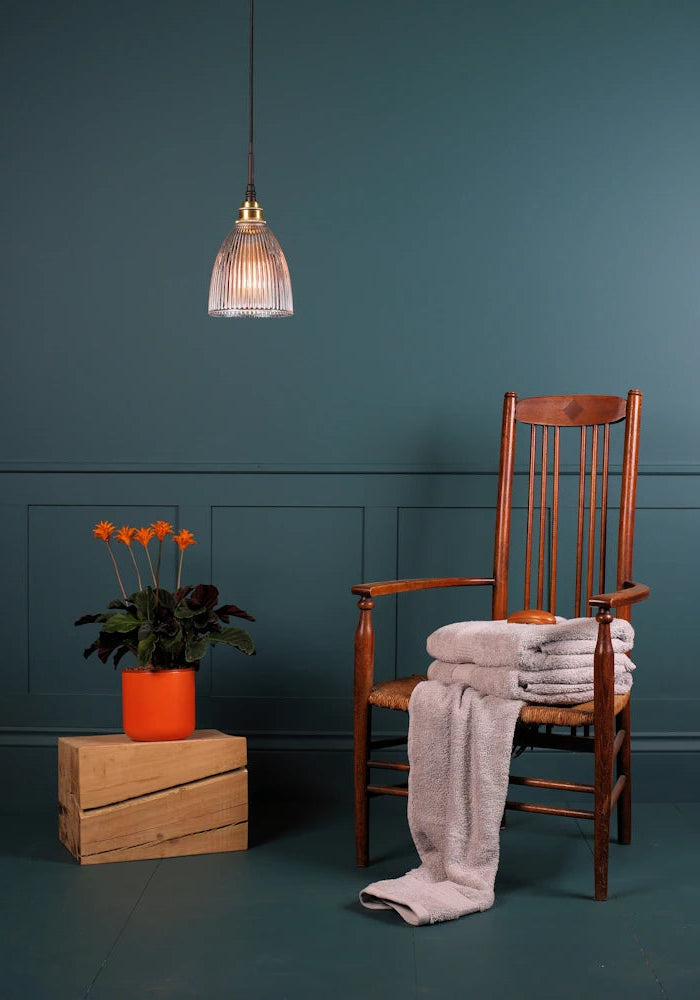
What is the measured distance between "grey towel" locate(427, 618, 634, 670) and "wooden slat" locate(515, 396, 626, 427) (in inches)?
22.0

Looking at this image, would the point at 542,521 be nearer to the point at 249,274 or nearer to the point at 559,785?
the point at 559,785

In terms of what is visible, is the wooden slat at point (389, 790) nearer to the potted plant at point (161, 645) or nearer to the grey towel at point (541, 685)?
the grey towel at point (541, 685)

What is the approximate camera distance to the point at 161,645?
8.12ft

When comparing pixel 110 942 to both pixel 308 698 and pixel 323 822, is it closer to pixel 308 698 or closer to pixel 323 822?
pixel 323 822

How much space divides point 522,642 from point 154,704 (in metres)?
0.89

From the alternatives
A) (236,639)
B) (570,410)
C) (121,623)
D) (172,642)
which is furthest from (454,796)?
(570,410)

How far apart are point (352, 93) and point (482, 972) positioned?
2.24m

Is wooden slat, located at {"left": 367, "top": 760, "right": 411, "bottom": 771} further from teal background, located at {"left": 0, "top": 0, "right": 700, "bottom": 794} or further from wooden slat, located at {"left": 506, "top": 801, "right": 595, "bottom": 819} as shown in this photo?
teal background, located at {"left": 0, "top": 0, "right": 700, "bottom": 794}

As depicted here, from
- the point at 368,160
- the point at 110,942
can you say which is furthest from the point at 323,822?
the point at 368,160

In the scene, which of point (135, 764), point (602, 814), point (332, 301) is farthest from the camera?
point (332, 301)

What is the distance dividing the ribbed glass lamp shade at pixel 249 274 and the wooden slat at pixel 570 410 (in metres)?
0.71

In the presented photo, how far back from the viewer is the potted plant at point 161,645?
2.45 m

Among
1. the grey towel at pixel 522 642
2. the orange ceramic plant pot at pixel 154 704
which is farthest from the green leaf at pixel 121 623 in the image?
the grey towel at pixel 522 642

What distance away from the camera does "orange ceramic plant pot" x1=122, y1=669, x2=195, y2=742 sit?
245 cm
